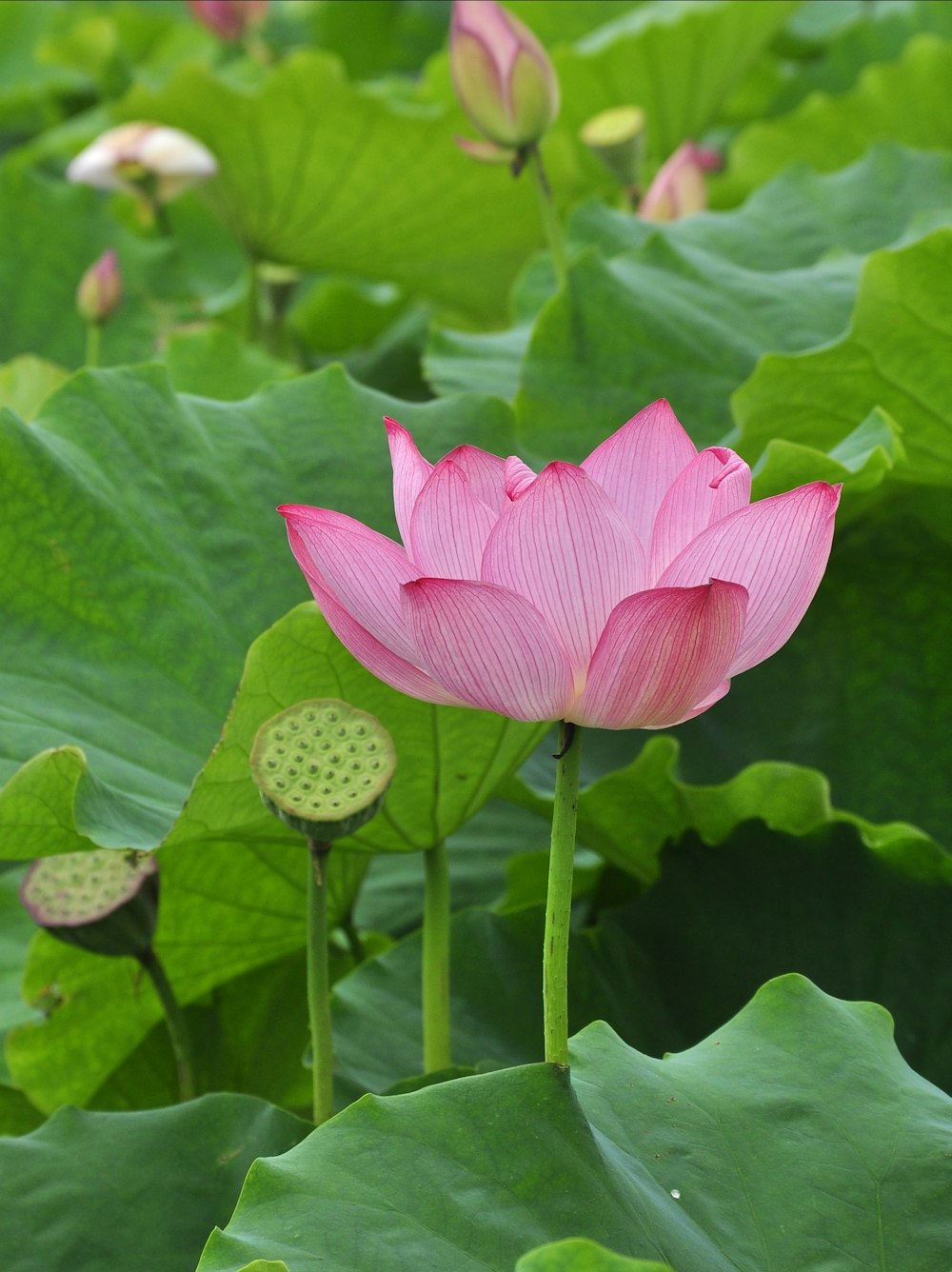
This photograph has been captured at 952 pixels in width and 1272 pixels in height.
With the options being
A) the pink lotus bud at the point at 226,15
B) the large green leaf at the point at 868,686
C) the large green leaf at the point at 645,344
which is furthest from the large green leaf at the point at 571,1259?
the pink lotus bud at the point at 226,15

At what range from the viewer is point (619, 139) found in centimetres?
145

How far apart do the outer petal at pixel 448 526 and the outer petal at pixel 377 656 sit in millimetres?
34

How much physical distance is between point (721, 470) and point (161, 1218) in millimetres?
461

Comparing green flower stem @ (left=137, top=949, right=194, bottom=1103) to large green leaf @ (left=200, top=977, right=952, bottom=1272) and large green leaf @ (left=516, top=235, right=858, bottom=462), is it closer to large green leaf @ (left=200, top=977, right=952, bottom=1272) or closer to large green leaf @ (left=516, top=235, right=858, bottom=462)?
large green leaf @ (left=200, top=977, right=952, bottom=1272)

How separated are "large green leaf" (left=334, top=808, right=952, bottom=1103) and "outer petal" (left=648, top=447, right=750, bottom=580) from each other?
13.4 inches

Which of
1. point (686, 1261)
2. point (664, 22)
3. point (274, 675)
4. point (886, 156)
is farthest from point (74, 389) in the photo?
point (664, 22)

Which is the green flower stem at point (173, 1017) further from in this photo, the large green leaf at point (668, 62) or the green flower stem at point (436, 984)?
the large green leaf at point (668, 62)

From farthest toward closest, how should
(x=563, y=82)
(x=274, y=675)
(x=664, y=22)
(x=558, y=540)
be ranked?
1. (x=563, y=82)
2. (x=664, y=22)
3. (x=274, y=675)
4. (x=558, y=540)

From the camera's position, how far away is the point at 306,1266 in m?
0.51

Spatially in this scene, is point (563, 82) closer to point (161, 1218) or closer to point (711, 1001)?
point (711, 1001)

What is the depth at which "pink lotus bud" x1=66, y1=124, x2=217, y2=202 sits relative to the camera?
5.32 ft

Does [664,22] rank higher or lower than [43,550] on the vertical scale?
higher

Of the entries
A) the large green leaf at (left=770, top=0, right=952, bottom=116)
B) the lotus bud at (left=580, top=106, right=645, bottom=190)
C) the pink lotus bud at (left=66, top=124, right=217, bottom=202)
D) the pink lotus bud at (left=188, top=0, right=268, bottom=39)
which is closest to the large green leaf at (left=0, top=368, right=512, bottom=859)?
the lotus bud at (left=580, top=106, right=645, bottom=190)

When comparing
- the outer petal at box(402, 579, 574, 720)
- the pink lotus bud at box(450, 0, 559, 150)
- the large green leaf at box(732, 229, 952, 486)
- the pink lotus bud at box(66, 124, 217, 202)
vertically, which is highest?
the pink lotus bud at box(66, 124, 217, 202)
